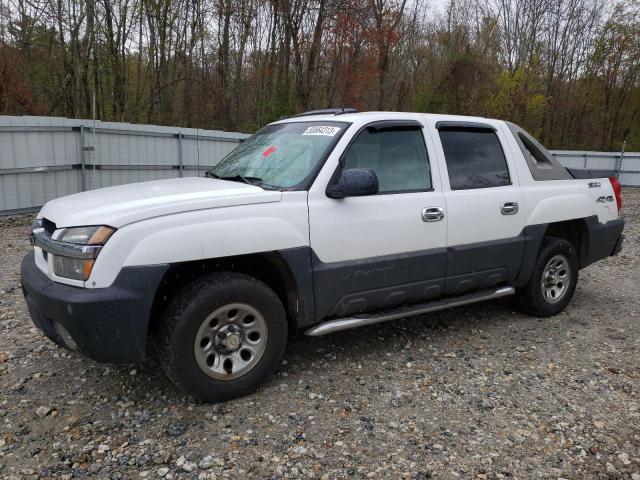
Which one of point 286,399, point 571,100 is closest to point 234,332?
point 286,399

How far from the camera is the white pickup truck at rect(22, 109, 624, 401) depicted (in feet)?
9.24

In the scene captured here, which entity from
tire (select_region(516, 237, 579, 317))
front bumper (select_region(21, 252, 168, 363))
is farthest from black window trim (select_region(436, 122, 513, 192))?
front bumper (select_region(21, 252, 168, 363))

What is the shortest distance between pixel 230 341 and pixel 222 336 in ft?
0.20

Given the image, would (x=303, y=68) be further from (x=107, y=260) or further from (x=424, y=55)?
(x=107, y=260)

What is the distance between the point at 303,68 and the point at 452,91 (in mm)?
10288

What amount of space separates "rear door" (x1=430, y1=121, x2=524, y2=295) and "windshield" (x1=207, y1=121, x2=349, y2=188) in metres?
1.00

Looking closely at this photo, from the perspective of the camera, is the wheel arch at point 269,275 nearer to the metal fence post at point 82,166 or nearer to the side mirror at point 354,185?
the side mirror at point 354,185

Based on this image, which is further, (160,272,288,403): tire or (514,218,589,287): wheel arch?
(514,218,589,287): wheel arch

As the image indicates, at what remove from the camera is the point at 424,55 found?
30.2 meters

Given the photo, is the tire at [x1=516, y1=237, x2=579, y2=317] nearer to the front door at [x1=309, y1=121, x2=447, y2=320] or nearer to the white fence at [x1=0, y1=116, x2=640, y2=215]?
the front door at [x1=309, y1=121, x2=447, y2=320]

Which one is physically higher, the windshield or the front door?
the windshield

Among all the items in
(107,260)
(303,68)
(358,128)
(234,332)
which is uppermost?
(303,68)

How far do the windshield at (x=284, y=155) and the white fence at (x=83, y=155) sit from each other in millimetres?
6750

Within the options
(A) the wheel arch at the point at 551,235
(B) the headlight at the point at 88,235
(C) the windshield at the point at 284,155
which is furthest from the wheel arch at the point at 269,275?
(A) the wheel arch at the point at 551,235
